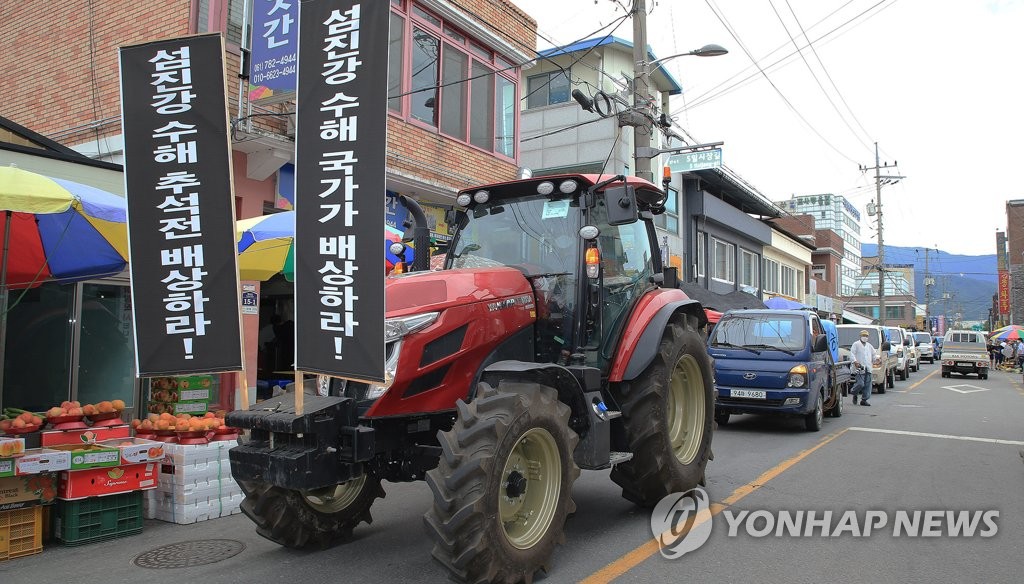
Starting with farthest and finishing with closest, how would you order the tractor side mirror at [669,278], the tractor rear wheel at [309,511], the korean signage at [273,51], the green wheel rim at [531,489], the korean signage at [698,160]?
the korean signage at [698,160]
the korean signage at [273,51]
the tractor side mirror at [669,278]
the tractor rear wheel at [309,511]
the green wheel rim at [531,489]

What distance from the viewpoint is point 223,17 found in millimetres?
10250

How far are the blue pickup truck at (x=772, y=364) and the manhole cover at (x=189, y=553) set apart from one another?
8269mm

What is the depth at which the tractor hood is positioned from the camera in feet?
15.0

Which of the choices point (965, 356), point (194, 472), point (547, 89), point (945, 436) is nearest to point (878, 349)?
point (945, 436)

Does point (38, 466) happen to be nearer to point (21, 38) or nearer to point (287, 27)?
point (287, 27)

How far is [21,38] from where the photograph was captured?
12.2 metres

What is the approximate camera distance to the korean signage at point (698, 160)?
14.7 metres

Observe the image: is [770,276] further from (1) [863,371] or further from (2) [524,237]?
(2) [524,237]

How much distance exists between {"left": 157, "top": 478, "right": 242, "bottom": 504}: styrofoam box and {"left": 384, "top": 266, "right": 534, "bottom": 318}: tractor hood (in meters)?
2.74

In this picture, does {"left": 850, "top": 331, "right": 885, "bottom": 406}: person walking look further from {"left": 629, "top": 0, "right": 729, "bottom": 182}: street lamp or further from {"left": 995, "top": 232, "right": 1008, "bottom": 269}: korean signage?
{"left": 995, "top": 232, "right": 1008, "bottom": 269}: korean signage

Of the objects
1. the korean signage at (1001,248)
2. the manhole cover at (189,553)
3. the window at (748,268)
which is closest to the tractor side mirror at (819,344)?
the manhole cover at (189,553)

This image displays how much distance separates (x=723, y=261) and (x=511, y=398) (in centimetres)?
2853

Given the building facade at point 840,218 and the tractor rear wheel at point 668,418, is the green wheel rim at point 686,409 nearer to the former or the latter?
the tractor rear wheel at point 668,418

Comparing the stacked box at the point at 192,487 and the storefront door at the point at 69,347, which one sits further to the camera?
the storefront door at the point at 69,347
